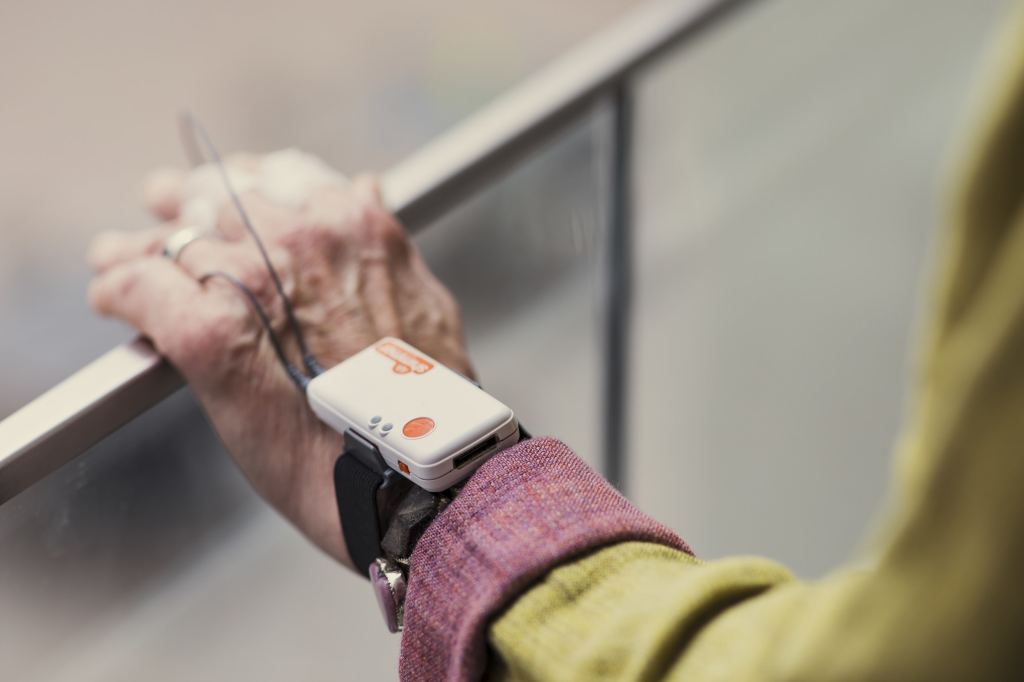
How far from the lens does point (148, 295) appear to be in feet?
1.65

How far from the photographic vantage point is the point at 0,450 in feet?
1.45

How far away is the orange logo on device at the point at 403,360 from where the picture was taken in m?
0.46

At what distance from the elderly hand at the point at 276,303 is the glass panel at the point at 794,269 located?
1.14ft

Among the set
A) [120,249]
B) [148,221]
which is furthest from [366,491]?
→ [148,221]

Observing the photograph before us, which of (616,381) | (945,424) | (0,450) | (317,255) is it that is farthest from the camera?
(616,381)

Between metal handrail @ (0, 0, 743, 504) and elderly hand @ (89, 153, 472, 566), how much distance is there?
0.08 ft

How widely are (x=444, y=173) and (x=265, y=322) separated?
18 cm

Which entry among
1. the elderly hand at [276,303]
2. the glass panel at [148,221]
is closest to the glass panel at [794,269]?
the glass panel at [148,221]

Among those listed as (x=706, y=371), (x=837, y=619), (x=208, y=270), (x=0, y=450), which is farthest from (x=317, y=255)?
(x=706, y=371)

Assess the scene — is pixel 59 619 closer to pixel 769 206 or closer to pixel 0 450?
pixel 0 450

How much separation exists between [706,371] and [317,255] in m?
0.49

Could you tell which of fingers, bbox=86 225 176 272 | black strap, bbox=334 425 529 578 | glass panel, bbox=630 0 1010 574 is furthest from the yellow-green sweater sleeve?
glass panel, bbox=630 0 1010 574

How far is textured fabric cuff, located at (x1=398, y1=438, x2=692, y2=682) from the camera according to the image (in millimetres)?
351

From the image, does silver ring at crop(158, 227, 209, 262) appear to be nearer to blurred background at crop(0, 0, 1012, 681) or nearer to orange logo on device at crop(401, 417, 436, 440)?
blurred background at crop(0, 0, 1012, 681)
